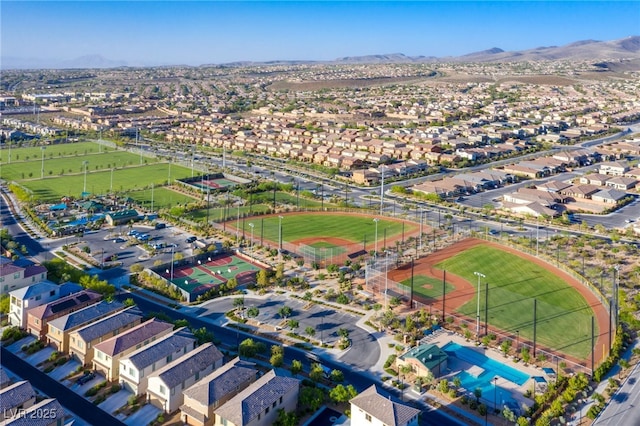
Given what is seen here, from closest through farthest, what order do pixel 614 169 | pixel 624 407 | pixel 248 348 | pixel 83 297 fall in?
pixel 624 407
pixel 248 348
pixel 83 297
pixel 614 169

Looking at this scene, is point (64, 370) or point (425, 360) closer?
point (64, 370)

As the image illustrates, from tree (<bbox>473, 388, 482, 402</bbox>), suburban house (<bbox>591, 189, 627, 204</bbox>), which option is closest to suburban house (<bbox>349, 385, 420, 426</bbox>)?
tree (<bbox>473, 388, 482, 402</bbox>)

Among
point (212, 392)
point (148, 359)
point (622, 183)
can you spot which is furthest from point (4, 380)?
point (622, 183)

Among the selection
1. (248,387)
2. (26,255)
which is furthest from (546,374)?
(26,255)

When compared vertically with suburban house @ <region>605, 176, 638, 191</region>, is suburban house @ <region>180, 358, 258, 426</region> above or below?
below

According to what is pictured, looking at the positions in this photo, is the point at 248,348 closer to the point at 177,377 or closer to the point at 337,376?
the point at 177,377

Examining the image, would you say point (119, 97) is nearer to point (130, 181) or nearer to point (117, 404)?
point (130, 181)

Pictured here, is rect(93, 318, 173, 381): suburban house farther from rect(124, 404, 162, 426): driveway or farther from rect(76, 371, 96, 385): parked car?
rect(124, 404, 162, 426): driveway
